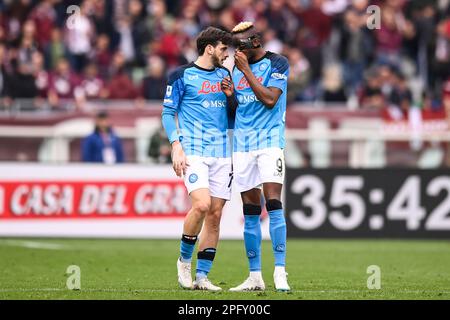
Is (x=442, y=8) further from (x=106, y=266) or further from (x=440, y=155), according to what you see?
(x=106, y=266)

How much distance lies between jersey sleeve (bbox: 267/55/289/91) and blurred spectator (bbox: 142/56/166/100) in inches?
467

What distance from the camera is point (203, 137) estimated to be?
38.1 feet

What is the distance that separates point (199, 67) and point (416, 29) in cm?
1532

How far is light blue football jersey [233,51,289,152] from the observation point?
1157 cm

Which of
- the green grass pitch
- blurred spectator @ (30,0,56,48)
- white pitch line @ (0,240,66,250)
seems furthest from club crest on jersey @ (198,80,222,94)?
blurred spectator @ (30,0,56,48)

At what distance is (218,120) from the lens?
461 inches

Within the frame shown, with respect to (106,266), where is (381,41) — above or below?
above

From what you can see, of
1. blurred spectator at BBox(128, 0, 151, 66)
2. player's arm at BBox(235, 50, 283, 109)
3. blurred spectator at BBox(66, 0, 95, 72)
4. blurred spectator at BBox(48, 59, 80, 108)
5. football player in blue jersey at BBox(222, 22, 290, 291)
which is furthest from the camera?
blurred spectator at BBox(128, 0, 151, 66)

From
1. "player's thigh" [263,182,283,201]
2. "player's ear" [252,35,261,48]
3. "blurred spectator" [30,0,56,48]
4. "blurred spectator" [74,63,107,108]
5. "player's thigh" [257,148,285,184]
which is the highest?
"blurred spectator" [30,0,56,48]

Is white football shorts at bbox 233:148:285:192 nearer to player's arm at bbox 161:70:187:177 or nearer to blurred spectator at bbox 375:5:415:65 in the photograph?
player's arm at bbox 161:70:187:177

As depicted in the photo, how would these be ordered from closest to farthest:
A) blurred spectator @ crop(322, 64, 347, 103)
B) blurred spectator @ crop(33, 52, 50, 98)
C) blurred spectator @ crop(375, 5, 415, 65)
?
blurred spectator @ crop(33, 52, 50, 98), blurred spectator @ crop(322, 64, 347, 103), blurred spectator @ crop(375, 5, 415, 65)

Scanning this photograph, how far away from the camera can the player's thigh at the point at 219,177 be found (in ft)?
38.2

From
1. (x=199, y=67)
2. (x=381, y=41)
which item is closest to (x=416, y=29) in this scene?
(x=381, y=41)
